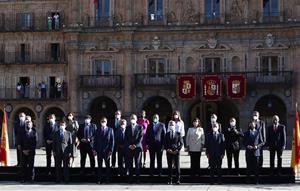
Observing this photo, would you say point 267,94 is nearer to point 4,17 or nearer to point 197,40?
point 197,40

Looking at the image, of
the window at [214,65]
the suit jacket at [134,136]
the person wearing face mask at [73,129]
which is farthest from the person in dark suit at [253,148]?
the window at [214,65]

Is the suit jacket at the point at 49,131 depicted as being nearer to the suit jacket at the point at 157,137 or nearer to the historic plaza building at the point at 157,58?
the suit jacket at the point at 157,137

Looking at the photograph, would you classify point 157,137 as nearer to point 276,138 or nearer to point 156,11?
point 276,138

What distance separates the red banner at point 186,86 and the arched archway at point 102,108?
5255mm

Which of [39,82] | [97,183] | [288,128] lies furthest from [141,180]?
[39,82]

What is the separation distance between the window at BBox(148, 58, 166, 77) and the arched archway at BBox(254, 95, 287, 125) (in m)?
6.92

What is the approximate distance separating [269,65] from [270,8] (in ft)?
12.7

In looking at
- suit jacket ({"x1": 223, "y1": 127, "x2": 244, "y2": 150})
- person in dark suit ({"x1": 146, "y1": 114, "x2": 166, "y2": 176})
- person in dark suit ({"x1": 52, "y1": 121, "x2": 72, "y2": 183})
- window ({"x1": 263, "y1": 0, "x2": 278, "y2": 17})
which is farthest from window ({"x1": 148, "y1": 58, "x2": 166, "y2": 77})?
person in dark suit ({"x1": 52, "y1": 121, "x2": 72, "y2": 183})

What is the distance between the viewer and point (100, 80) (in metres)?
52.9

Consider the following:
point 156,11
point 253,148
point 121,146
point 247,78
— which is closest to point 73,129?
point 121,146

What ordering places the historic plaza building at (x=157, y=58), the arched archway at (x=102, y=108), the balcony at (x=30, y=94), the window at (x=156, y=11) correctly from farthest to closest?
the balcony at (x=30, y=94) → the arched archway at (x=102, y=108) → the window at (x=156, y=11) → the historic plaza building at (x=157, y=58)

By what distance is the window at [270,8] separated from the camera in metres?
Result: 51.2

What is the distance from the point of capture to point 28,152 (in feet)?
84.3

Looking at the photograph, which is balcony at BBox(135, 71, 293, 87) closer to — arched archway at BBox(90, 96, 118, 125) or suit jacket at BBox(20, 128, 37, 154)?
arched archway at BBox(90, 96, 118, 125)
